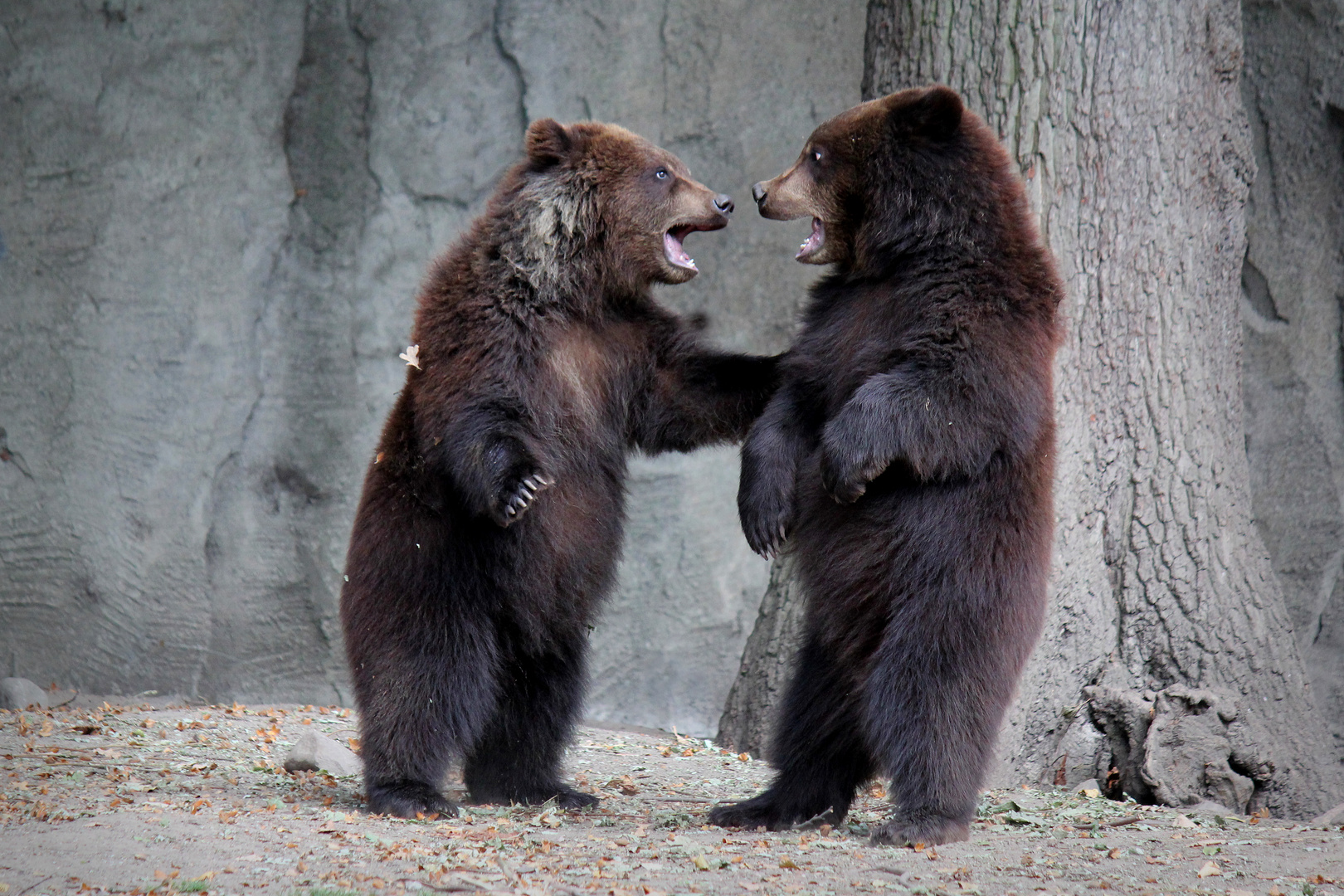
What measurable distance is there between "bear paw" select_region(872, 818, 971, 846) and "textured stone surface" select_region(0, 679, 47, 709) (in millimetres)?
4613

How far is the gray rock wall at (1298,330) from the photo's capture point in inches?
259

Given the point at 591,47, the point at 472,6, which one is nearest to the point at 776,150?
the point at 591,47

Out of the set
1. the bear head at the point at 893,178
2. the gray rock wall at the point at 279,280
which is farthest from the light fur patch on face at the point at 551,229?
the gray rock wall at the point at 279,280

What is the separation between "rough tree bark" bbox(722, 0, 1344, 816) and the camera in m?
4.98

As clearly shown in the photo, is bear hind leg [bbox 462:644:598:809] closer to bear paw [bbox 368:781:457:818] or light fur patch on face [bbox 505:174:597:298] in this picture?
bear paw [bbox 368:781:457:818]

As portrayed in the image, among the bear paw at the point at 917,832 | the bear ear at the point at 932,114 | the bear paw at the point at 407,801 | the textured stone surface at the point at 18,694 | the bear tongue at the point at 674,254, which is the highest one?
the bear ear at the point at 932,114

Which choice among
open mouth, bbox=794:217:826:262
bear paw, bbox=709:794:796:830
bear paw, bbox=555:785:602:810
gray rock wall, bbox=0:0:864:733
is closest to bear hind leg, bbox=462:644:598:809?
bear paw, bbox=555:785:602:810

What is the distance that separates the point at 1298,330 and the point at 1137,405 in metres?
2.17

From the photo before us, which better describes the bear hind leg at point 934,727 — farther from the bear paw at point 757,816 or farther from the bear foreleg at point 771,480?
the bear foreleg at point 771,480

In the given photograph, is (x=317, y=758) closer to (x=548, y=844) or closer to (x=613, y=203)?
(x=548, y=844)

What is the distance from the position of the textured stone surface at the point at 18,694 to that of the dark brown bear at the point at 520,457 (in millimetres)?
3170

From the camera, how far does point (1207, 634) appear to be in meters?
5.18

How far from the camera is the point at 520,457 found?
12.8 feet

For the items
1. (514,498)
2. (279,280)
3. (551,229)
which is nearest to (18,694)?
(279,280)
